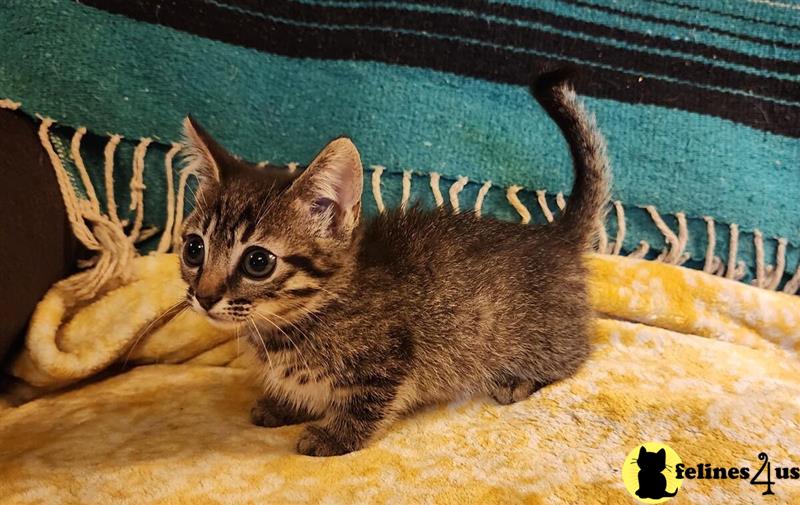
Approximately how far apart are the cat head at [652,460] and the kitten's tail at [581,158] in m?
0.46

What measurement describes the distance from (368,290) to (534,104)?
2.23ft

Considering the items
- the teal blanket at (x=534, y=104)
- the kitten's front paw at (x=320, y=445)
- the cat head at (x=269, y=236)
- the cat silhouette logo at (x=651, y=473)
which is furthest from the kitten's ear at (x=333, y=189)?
the cat silhouette logo at (x=651, y=473)

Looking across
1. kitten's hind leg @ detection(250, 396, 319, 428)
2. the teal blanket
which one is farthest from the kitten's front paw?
the teal blanket

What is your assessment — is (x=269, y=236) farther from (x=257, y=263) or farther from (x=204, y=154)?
(x=204, y=154)

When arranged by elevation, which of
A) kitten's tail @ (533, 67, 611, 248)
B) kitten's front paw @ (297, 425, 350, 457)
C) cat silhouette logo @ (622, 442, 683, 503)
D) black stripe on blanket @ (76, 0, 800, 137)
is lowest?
kitten's front paw @ (297, 425, 350, 457)

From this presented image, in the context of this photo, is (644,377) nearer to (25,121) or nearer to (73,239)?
(73,239)

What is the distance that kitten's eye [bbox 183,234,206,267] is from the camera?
1042 millimetres

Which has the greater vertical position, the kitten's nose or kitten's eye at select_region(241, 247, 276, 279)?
kitten's eye at select_region(241, 247, 276, 279)

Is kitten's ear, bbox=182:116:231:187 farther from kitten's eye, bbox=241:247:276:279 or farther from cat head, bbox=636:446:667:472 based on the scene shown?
cat head, bbox=636:446:667:472

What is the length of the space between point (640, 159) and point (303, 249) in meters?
0.87

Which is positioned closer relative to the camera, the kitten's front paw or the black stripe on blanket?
the kitten's front paw

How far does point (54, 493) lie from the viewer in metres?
0.89

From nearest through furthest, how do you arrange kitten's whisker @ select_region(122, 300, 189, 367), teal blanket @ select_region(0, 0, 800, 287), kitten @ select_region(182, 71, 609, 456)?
kitten @ select_region(182, 71, 609, 456), kitten's whisker @ select_region(122, 300, 189, 367), teal blanket @ select_region(0, 0, 800, 287)

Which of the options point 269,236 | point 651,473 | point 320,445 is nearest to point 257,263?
point 269,236
